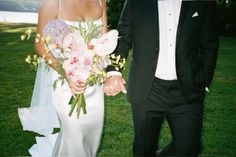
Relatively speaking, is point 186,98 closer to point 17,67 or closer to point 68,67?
point 68,67

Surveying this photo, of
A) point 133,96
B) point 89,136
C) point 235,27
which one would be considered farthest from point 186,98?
point 235,27

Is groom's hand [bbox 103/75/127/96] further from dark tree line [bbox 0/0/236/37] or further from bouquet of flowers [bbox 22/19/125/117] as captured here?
dark tree line [bbox 0/0/236/37]

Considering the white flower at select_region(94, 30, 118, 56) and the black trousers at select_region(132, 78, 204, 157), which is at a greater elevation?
the white flower at select_region(94, 30, 118, 56)

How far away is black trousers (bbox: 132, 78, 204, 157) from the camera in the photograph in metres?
4.20

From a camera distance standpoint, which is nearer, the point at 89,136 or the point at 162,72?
the point at 162,72

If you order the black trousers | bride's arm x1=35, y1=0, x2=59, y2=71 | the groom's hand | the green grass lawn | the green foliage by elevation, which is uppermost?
the green foliage

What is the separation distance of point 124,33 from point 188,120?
1.15 metres

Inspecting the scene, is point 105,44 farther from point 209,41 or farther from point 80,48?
point 209,41

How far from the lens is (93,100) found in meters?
4.60

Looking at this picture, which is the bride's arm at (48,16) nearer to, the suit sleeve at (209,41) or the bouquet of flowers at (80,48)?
the bouquet of flowers at (80,48)

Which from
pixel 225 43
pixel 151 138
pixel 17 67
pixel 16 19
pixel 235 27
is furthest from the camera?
pixel 16 19

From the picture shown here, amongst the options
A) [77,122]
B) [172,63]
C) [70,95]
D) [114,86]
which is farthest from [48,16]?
[172,63]

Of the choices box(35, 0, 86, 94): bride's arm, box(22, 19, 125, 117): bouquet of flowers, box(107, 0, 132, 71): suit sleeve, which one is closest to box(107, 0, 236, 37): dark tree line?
box(107, 0, 132, 71): suit sleeve

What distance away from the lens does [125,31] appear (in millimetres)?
4352
